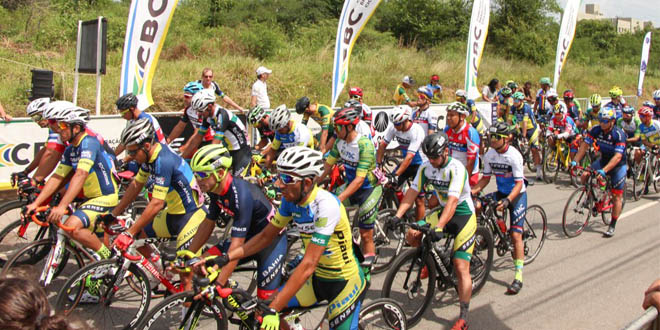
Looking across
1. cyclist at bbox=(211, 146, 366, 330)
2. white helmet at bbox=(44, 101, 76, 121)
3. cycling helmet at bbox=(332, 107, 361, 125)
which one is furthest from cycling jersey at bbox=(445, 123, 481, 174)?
white helmet at bbox=(44, 101, 76, 121)

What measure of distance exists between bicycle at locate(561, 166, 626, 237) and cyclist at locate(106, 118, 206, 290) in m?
6.53

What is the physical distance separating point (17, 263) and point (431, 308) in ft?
14.9

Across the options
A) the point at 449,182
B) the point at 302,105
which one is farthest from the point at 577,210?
the point at 302,105

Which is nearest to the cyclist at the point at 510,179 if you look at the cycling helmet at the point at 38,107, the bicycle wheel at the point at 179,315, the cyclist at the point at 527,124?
the bicycle wheel at the point at 179,315

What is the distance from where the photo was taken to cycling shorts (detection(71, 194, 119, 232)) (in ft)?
18.2

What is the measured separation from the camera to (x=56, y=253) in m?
5.43

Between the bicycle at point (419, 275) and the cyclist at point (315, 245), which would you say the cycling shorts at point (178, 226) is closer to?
the cyclist at point (315, 245)

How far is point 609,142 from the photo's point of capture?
374 inches

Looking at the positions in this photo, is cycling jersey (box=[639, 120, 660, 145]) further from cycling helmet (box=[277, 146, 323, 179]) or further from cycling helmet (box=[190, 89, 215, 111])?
cycling helmet (box=[277, 146, 323, 179])

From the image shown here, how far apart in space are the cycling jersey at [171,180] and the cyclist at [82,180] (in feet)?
2.37

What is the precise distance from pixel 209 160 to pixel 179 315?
1273mm

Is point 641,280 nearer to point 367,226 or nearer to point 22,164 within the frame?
point 367,226

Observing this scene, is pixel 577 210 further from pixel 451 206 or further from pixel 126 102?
pixel 126 102

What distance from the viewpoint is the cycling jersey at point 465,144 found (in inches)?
314
